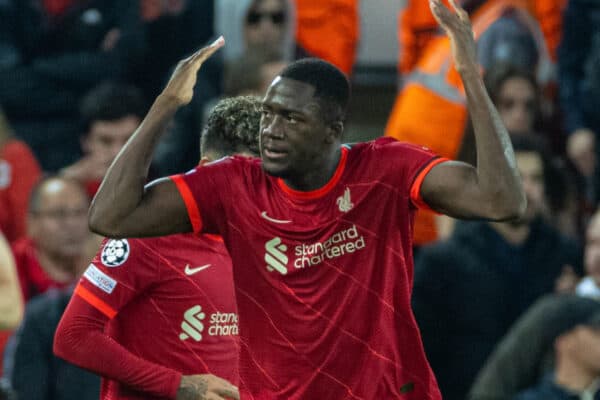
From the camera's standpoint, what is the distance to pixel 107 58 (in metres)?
7.75

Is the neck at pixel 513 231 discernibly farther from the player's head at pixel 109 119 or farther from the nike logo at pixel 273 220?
the nike logo at pixel 273 220

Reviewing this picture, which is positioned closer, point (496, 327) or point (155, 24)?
point (496, 327)

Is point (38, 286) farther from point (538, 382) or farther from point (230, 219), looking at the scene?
point (230, 219)

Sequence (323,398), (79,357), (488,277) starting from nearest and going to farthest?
(323,398) < (79,357) < (488,277)

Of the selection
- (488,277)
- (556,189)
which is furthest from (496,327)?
(556,189)

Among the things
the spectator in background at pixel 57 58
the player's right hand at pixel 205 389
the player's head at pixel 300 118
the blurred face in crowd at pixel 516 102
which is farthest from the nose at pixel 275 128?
the spectator in background at pixel 57 58

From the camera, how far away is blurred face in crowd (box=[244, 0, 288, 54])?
24.3 feet

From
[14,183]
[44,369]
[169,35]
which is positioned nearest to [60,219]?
[14,183]

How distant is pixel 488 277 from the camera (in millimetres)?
6332

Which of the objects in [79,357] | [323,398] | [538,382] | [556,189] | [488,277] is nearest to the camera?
[323,398]

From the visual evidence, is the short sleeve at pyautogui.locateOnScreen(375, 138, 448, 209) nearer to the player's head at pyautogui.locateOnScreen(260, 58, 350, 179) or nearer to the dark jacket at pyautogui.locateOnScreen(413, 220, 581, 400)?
the player's head at pyautogui.locateOnScreen(260, 58, 350, 179)

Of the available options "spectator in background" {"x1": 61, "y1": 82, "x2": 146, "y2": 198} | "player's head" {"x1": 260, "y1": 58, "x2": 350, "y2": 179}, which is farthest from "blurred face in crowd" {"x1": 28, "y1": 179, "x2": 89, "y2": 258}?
"player's head" {"x1": 260, "y1": 58, "x2": 350, "y2": 179}

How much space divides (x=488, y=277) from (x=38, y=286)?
191 centimetres

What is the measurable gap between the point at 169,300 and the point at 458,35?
126 centimetres
